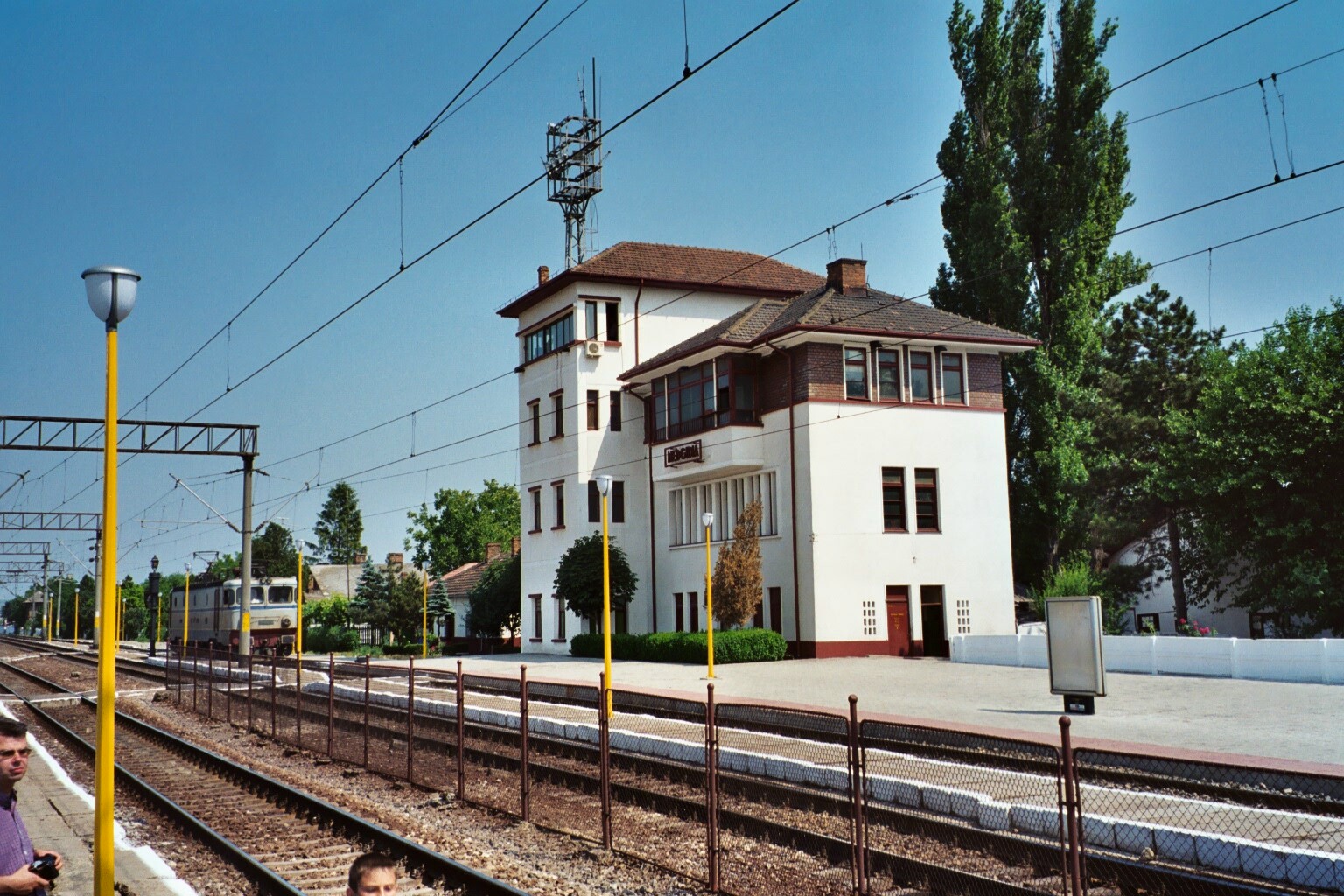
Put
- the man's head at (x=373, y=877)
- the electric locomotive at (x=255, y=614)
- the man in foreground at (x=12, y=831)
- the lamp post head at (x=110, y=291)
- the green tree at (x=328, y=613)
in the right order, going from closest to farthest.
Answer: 1. the man's head at (x=373, y=877)
2. the man in foreground at (x=12, y=831)
3. the lamp post head at (x=110, y=291)
4. the electric locomotive at (x=255, y=614)
5. the green tree at (x=328, y=613)

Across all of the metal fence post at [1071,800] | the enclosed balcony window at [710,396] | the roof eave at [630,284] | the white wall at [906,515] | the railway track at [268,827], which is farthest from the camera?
the roof eave at [630,284]

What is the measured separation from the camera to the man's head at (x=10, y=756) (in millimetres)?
5470

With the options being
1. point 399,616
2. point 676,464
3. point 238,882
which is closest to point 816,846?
point 238,882

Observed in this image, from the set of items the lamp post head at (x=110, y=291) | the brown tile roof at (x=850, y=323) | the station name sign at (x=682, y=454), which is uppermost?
the brown tile roof at (x=850, y=323)

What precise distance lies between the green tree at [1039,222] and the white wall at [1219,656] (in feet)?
42.5

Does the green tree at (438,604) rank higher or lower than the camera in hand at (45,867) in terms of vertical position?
higher

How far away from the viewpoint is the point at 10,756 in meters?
5.49

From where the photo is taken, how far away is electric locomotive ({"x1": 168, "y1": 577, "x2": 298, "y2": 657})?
2384 inches

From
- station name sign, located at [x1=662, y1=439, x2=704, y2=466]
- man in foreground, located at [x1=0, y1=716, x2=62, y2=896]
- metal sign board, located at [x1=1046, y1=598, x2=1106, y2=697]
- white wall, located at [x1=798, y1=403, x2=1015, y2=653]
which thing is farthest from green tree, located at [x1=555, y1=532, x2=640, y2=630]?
man in foreground, located at [x1=0, y1=716, x2=62, y2=896]

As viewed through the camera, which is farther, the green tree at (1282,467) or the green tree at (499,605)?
the green tree at (499,605)

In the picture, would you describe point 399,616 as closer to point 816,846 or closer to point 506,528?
point 506,528

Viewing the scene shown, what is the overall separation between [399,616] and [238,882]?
53.6 m

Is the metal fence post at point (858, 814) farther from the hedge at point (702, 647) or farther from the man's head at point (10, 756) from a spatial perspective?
the hedge at point (702, 647)

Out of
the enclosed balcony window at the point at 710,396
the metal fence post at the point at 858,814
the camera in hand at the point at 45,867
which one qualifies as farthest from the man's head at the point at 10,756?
the enclosed balcony window at the point at 710,396
